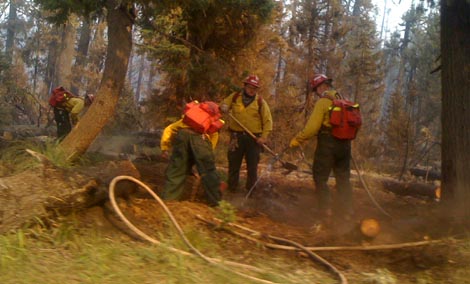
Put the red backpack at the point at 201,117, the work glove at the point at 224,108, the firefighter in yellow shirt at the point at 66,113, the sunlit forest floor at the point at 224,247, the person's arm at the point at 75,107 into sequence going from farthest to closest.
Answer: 1. the firefighter in yellow shirt at the point at 66,113
2. the person's arm at the point at 75,107
3. the work glove at the point at 224,108
4. the red backpack at the point at 201,117
5. the sunlit forest floor at the point at 224,247

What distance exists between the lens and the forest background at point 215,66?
27.4 ft

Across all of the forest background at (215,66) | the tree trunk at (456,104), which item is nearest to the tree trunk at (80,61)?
the forest background at (215,66)

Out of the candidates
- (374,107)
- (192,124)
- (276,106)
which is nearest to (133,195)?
(192,124)

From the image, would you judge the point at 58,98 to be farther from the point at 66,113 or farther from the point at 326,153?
the point at 326,153

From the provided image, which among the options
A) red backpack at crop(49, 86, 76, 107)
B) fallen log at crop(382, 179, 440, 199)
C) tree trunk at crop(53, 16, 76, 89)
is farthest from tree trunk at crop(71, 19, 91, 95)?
fallen log at crop(382, 179, 440, 199)

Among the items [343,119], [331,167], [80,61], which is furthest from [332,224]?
[80,61]

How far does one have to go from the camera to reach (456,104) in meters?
7.05

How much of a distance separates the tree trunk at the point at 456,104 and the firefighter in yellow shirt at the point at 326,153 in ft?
4.45

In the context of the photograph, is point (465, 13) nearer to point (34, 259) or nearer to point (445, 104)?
point (445, 104)

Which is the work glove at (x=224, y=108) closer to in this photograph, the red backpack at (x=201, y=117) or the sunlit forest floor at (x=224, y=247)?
the red backpack at (x=201, y=117)

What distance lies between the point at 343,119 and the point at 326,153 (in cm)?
54

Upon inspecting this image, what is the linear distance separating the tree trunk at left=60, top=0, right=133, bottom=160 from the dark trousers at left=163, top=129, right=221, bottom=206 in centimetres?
201

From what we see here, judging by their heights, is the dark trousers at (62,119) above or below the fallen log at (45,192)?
above

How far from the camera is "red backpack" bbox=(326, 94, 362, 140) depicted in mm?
6926
